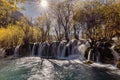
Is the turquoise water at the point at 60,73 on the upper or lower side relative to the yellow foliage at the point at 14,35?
lower

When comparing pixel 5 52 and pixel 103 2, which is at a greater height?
pixel 103 2

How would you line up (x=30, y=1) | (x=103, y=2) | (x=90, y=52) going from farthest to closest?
(x=103, y=2), (x=90, y=52), (x=30, y=1)

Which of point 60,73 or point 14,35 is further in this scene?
point 14,35

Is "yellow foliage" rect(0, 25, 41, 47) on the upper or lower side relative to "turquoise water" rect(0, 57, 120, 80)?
upper

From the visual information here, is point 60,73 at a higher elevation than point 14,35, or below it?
below

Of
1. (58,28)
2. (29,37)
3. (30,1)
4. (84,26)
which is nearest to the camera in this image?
(30,1)

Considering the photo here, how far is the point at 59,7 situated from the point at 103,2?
11.1 m

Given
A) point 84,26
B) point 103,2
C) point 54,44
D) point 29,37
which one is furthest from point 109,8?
point 29,37

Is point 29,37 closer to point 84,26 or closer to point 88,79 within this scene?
point 84,26

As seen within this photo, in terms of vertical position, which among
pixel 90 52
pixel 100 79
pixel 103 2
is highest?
pixel 103 2

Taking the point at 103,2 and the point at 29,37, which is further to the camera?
the point at 29,37

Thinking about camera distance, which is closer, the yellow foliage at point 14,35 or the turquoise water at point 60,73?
the turquoise water at point 60,73

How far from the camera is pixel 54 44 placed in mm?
36719

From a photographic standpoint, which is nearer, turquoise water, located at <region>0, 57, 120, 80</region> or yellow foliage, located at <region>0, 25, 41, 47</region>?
turquoise water, located at <region>0, 57, 120, 80</region>
